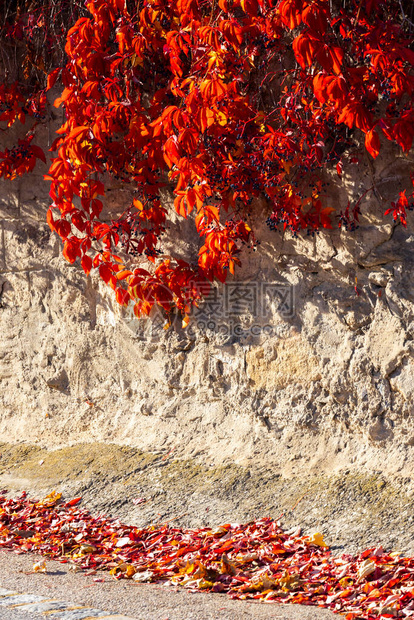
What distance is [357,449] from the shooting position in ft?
11.2

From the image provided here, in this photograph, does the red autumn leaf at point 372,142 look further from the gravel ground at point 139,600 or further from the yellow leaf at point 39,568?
the yellow leaf at point 39,568

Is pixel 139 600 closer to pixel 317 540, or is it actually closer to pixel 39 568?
pixel 39 568

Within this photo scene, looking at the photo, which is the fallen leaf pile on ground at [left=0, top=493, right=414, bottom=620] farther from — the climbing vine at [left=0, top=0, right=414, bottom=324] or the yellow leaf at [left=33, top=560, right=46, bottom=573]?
the climbing vine at [left=0, top=0, right=414, bottom=324]

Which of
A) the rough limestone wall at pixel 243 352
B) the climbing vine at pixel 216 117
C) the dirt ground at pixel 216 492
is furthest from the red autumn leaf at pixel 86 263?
the dirt ground at pixel 216 492

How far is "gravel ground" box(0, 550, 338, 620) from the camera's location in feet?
7.57

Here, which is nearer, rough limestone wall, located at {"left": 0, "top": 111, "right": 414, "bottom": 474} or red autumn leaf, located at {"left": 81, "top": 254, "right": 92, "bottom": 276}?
rough limestone wall, located at {"left": 0, "top": 111, "right": 414, "bottom": 474}

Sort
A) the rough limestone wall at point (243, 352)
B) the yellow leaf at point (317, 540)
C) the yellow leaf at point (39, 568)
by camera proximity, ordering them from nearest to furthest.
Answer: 1. the yellow leaf at point (39, 568)
2. the yellow leaf at point (317, 540)
3. the rough limestone wall at point (243, 352)

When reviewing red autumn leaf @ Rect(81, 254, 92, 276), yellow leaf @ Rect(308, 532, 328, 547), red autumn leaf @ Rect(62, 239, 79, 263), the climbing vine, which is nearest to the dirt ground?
yellow leaf @ Rect(308, 532, 328, 547)

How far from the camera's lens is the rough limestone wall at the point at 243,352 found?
3338 millimetres

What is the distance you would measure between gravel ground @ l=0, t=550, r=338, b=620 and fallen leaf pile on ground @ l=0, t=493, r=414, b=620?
0.09 meters

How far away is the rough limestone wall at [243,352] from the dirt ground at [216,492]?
0.11 m

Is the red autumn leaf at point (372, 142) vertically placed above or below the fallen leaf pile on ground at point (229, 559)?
above

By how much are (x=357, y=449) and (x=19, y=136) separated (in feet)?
10.2

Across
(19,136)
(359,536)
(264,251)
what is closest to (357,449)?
(359,536)
